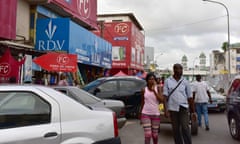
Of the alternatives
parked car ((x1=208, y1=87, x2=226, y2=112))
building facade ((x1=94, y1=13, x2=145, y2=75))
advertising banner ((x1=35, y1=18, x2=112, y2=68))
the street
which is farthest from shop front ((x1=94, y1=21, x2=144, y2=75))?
the street

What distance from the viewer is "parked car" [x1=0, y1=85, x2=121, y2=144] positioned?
3.34 m

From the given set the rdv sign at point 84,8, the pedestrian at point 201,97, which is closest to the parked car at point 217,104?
the pedestrian at point 201,97

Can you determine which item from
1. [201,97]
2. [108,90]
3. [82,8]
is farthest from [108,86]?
[82,8]

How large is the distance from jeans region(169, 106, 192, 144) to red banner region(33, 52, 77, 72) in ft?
21.6

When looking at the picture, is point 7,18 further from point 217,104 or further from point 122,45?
point 122,45

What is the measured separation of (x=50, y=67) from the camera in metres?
11.4

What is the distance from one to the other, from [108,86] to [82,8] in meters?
10.1

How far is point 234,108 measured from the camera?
7.56 m

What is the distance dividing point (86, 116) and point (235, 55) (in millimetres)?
85287

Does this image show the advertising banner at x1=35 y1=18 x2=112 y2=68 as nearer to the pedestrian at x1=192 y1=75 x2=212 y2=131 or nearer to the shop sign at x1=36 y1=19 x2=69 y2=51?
the shop sign at x1=36 y1=19 x2=69 y2=51

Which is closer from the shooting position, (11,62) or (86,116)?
(86,116)

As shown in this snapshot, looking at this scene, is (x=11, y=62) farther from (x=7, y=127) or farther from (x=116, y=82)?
(x=7, y=127)

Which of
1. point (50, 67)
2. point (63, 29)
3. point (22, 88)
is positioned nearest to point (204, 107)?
point (50, 67)

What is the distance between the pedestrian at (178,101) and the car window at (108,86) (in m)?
5.72
